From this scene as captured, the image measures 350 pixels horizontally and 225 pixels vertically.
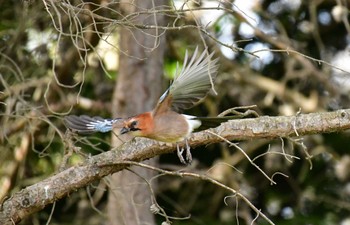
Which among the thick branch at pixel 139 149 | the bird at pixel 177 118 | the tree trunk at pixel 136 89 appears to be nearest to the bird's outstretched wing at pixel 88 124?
the bird at pixel 177 118

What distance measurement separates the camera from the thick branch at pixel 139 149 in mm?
3123

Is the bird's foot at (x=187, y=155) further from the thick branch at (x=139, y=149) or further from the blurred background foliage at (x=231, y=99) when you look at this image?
the blurred background foliage at (x=231, y=99)

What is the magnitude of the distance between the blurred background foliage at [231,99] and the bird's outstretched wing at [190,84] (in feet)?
5.68

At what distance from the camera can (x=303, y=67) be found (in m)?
5.62

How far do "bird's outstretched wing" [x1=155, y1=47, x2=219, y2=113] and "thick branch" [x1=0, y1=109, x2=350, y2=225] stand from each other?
0.53 ft

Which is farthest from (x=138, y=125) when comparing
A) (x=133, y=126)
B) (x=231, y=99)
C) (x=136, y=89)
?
(x=231, y=99)

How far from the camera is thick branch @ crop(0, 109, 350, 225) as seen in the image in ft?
10.2

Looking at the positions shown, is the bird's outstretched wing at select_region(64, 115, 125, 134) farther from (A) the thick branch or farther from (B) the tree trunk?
(B) the tree trunk

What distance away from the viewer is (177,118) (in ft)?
10.4

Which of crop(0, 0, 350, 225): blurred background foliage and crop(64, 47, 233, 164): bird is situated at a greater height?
crop(64, 47, 233, 164): bird

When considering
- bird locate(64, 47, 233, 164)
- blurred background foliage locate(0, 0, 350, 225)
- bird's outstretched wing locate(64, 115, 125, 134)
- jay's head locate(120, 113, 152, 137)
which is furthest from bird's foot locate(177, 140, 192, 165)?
blurred background foliage locate(0, 0, 350, 225)

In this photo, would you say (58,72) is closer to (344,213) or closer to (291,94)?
(291,94)

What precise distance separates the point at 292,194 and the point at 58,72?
194 cm

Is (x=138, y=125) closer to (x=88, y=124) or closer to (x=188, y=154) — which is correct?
(x=188, y=154)
